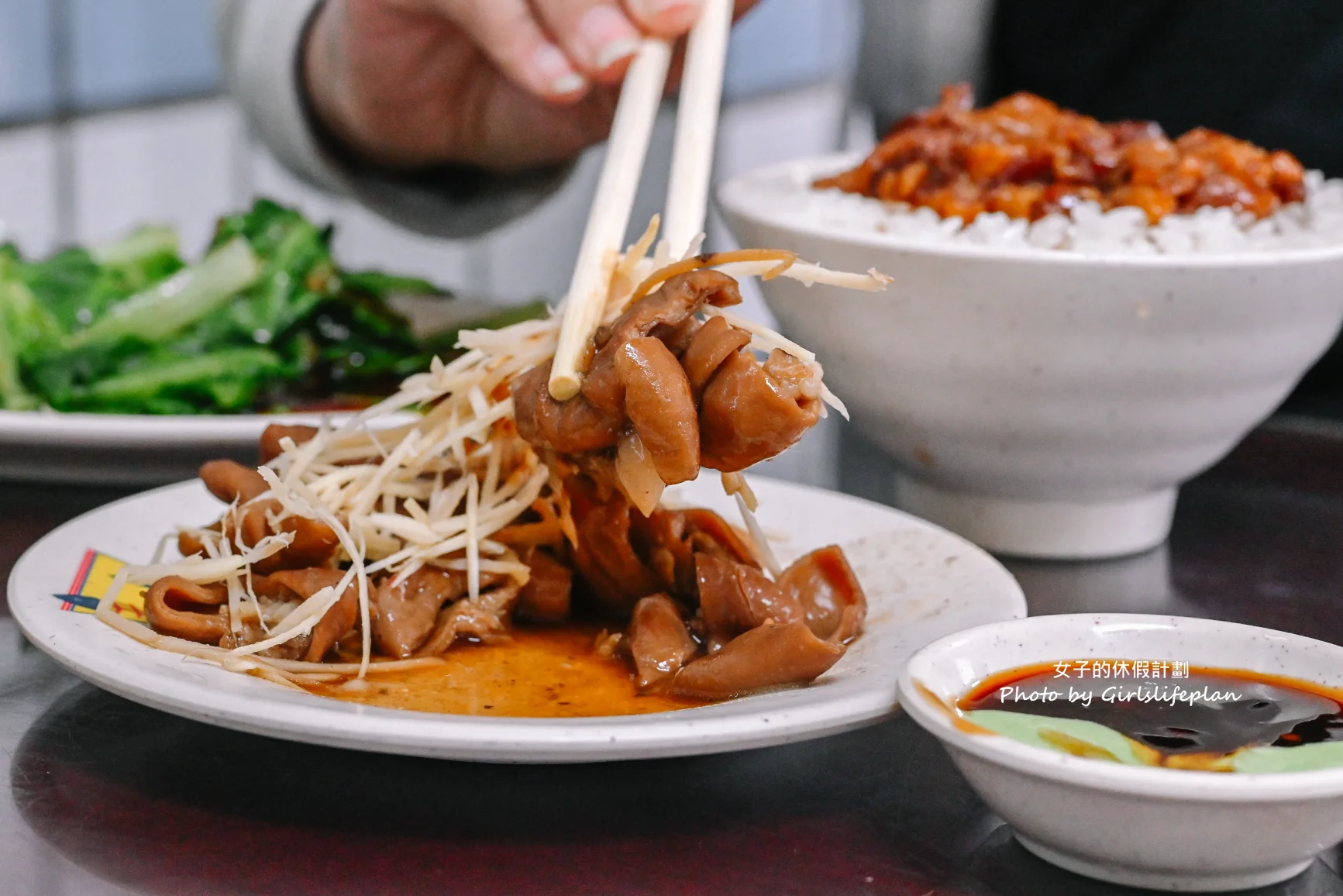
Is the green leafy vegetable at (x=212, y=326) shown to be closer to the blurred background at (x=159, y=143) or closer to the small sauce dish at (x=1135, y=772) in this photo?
the blurred background at (x=159, y=143)

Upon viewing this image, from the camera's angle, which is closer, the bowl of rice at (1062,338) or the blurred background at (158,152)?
the bowl of rice at (1062,338)

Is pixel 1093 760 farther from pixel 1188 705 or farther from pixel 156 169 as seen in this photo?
pixel 156 169

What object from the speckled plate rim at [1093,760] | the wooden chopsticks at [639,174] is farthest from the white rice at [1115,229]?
the speckled plate rim at [1093,760]

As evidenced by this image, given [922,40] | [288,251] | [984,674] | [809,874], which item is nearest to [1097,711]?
[984,674]

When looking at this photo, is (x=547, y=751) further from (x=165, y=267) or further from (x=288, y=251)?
(x=165, y=267)

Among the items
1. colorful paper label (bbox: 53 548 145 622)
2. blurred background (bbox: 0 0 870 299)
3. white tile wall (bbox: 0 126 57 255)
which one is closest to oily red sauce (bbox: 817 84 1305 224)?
colorful paper label (bbox: 53 548 145 622)

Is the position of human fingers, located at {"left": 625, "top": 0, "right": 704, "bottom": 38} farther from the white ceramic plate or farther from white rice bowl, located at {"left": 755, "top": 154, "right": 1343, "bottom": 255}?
the white ceramic plate

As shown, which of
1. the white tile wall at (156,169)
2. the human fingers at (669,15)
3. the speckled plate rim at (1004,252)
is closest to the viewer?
the speckled plate rim at (1004,252)
